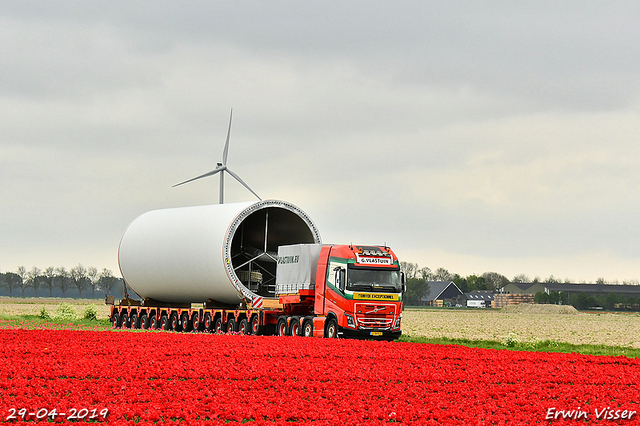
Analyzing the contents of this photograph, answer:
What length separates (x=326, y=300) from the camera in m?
30.2

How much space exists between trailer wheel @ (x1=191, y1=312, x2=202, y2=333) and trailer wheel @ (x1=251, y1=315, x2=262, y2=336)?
4.13m

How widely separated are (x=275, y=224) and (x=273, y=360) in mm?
17817

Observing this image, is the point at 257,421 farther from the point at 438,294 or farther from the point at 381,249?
the point at 438,294

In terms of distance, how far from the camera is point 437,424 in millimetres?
11797

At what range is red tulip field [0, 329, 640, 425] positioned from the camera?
40.3ft

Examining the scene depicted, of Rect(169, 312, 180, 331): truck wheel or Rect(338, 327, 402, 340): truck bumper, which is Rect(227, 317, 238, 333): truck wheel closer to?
Rect(169, 312, 180, 331): truck wheel

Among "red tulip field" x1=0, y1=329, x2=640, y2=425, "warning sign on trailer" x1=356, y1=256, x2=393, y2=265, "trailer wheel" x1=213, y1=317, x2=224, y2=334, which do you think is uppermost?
"warning sign on trailer" x1=356, y1=256, x2=393, y2=265

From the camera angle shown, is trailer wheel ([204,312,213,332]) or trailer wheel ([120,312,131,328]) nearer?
trailer wheel ([204,312,213,332])

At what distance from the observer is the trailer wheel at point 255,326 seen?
32797 millimetres

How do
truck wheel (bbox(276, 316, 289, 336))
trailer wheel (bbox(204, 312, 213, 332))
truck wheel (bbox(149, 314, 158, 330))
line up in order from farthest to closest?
truck wheel (bbox(149, 314, 158, 330)), trailer wheel (bbox(204, 312, 213, 332)), truck wheel (bbox(276, 316, 289, 336))

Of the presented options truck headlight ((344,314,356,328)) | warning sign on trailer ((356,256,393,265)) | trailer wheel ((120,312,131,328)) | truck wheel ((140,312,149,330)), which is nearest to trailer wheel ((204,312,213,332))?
truck wheel ((140,312,149,330))

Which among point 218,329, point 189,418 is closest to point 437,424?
point 189,418

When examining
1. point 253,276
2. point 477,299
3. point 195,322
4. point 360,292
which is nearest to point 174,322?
A: point 195,322

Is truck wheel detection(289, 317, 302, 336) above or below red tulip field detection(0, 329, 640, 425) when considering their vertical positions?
above
